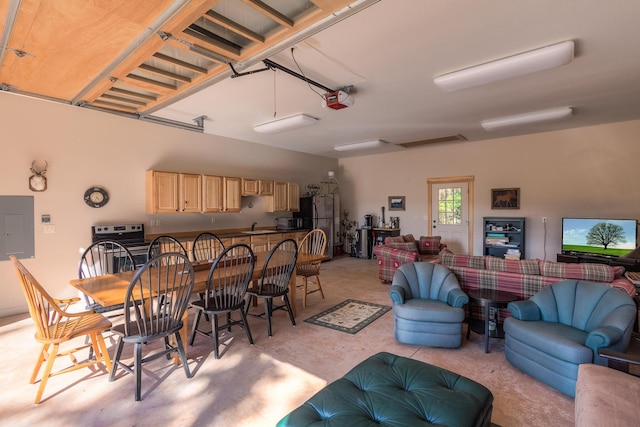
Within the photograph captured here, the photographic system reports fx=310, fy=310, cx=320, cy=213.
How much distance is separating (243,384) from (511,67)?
12.4 feet

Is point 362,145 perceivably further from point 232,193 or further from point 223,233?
point 223,233

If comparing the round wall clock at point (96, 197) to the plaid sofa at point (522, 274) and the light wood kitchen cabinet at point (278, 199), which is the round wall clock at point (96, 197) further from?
the plaid sofa at point (522, 274)

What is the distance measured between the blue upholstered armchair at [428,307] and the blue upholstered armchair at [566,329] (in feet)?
1.45

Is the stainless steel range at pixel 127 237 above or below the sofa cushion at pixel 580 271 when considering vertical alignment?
above

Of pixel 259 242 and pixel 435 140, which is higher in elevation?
pixel 435 140

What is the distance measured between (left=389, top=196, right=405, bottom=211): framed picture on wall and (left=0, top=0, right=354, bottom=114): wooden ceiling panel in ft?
20.4

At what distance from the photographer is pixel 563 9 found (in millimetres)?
2354

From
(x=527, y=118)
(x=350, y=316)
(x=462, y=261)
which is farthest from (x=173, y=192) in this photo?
(x=527, y=118)

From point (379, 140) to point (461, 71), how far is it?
135 inches

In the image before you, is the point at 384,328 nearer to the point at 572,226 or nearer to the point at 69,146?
the point at 572,226

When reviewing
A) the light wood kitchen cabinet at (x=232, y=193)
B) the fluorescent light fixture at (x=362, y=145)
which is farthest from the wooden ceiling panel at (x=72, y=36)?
the fluorescent light fixture at (x=362, y=145)

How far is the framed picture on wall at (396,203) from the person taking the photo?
326 inches

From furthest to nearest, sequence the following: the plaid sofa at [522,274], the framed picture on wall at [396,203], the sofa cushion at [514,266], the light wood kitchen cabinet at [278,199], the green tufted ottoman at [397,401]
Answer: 1. the framed picture on wall at [396,203]
2. the light wood kitchen cabinet at [278,199]
3. the sofa cushion at [514,266]
4. the plaid sofa at [522,274]
5. the green tufted ottoman at [397,401]

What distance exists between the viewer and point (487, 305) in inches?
115
